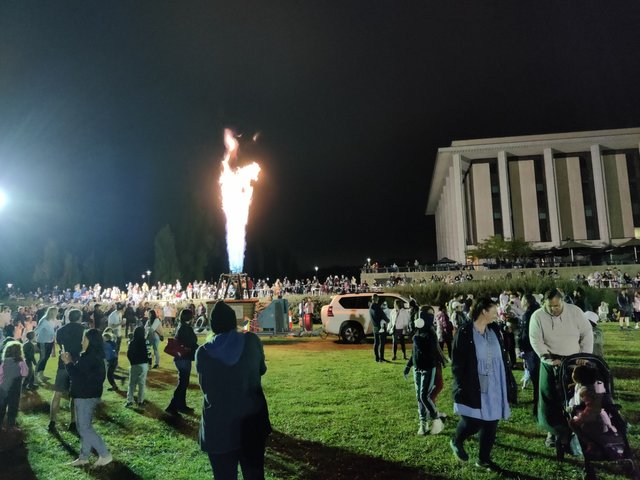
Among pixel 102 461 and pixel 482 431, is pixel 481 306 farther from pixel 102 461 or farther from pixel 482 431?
pixel 102 461

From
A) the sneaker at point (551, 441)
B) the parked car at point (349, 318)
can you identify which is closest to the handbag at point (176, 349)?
the sneaker at point (551, 441)

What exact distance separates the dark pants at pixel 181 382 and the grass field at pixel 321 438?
1.00 ft

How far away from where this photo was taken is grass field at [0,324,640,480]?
5207 mm

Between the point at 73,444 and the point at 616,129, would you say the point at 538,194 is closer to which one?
the point at 616,129

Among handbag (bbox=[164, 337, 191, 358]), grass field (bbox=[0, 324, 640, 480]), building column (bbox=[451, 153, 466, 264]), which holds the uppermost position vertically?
building column (bbox=[451, 153, 466, 264])

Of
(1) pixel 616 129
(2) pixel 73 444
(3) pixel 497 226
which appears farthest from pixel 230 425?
(1) pixel 616 129

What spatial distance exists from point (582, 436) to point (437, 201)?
88782 mm

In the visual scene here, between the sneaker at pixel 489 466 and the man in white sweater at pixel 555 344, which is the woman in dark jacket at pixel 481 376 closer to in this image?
the sneaker at pixel 489 466

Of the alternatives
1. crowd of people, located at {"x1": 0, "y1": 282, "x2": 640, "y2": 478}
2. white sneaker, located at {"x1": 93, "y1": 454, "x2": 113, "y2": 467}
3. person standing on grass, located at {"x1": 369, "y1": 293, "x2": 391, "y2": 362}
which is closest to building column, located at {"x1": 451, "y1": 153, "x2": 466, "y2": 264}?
person standing on grass, located at {"x1": 369, "y1": 293, "x2": 391, "y2": 362}

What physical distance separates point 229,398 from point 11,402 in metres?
6.20

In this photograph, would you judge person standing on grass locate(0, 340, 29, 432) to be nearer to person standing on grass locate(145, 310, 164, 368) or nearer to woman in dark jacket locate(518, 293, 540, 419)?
person standing on grass locate(145, 310, 164, 368)

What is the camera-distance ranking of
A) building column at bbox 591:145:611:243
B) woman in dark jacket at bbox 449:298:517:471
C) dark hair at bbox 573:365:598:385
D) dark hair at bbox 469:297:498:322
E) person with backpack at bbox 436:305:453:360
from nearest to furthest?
dark hair at bbox 573:365:598:385 → woman in dark jacket at bbox 449:298:517:471 → dark hair at bbox 469:297:498:322 → person with backpack at bbox 436:305:453:360 → building column at bbox 591:145:611:243

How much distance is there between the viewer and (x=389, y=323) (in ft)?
44.0

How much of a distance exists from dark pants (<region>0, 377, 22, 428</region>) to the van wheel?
38.7 feet
